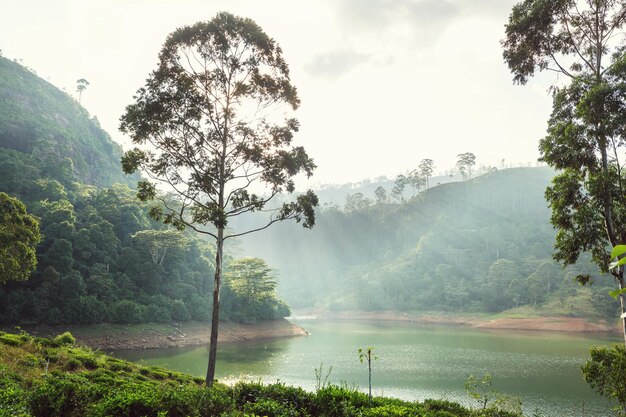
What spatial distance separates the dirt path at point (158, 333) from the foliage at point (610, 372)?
135 ft

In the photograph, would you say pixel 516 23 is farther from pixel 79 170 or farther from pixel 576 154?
pixel 79 170

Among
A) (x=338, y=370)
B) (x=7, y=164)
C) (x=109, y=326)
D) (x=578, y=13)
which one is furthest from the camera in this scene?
(x=7, y=164)

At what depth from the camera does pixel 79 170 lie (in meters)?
84.2

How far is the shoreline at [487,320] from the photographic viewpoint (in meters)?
62.7

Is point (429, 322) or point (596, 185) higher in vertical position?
point (596, 185)

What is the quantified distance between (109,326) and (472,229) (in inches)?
4181

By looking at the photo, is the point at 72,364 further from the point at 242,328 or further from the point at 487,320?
the point at 487,320

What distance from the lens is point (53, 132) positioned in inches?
3236

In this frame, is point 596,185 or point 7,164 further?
point 7,164

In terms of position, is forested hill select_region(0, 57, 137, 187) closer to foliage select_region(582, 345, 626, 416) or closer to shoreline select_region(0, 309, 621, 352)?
shoreline select_region(0, 309, 621, 352)

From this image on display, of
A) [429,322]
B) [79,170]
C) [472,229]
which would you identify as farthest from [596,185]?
[472,229]

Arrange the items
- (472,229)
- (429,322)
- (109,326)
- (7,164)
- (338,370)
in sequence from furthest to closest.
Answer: (472,229) < (429,322) < (7,164) < (109,326) < (338,370)

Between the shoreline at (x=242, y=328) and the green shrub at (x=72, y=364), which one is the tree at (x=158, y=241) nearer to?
the shoreline at (x=242, y=328)

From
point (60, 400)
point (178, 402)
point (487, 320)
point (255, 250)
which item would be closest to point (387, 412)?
point (178, 402)
